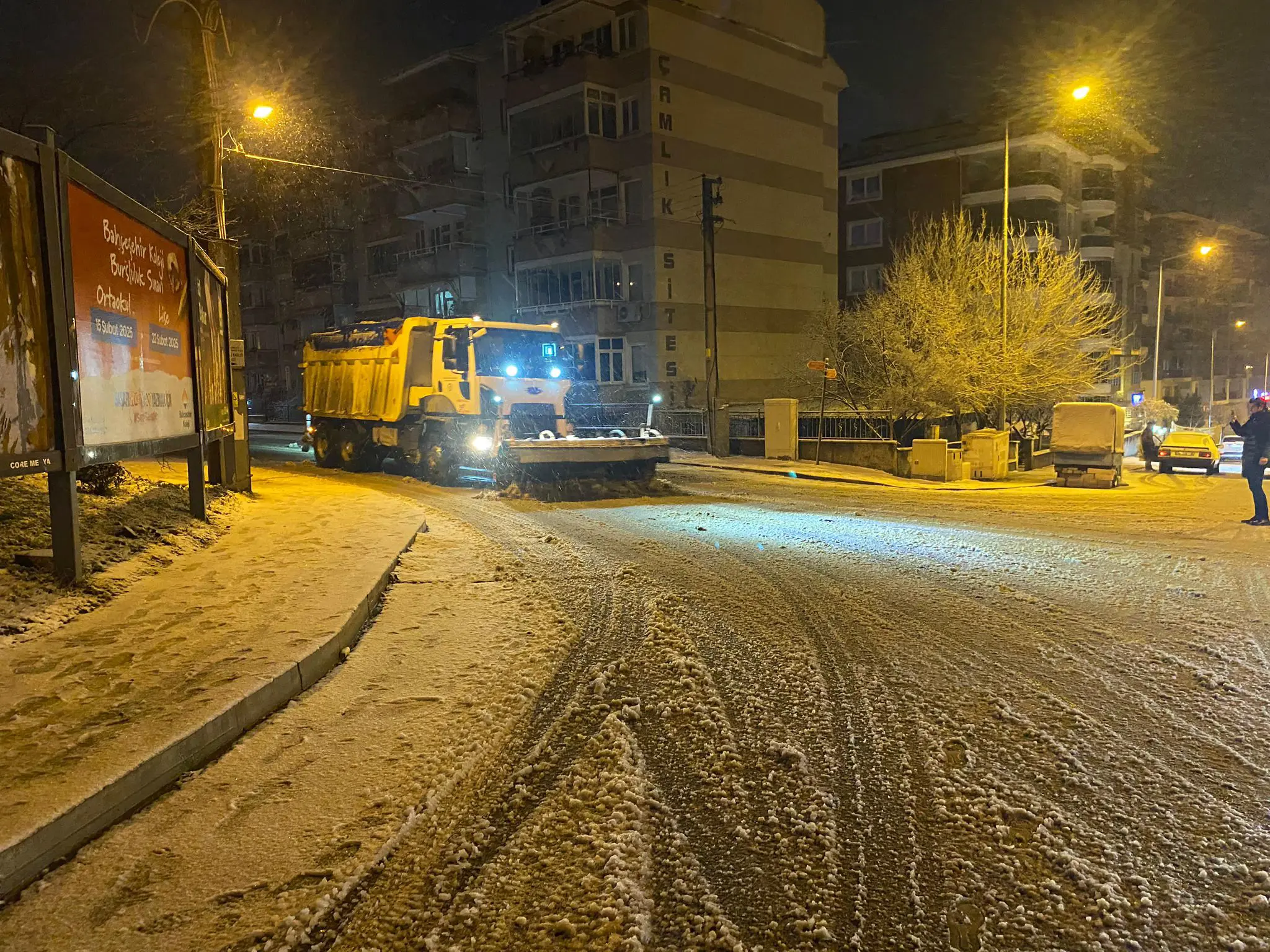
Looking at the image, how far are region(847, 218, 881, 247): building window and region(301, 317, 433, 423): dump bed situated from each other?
36620 mm

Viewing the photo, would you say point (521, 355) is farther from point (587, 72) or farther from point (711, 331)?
point (587, 72)

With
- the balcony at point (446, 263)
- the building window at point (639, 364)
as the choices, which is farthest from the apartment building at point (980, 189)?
the balcony at point (446, 263)

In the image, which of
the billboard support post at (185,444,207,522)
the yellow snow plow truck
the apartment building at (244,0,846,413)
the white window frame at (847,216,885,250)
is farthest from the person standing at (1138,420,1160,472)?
the billboard support post at (185,444,207,522)

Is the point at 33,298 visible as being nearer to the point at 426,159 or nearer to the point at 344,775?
the point at 344,775

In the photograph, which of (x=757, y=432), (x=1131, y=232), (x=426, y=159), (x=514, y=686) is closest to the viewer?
(x=514, y=686)

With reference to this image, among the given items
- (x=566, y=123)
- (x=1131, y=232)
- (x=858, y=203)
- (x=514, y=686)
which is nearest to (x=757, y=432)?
(x=566, y=123)

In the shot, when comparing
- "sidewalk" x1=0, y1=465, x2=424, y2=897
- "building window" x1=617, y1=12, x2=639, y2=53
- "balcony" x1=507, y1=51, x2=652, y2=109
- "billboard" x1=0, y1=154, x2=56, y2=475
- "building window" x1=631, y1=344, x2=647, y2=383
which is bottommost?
"sidewalk" x1=0, y1=465, x2=424, y2=897

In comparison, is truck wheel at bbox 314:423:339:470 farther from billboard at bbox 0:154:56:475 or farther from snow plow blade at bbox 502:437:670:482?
billboard at bbox 0:154:56:475

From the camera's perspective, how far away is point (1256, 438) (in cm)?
1306

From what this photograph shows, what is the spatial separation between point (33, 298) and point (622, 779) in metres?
5.16

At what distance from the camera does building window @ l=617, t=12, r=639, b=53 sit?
3800 centimetres

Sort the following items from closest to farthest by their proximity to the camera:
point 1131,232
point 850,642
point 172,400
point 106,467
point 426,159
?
1. point 850,642
2. point 172,400
3. point 106,467
4. point 426,159
5. point 1131,232

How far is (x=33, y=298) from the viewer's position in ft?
19.4

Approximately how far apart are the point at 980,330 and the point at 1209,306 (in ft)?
222
